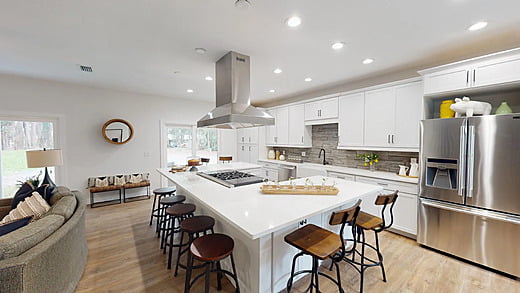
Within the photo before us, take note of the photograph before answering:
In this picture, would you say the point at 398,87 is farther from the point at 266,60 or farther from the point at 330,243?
the point at 330,243

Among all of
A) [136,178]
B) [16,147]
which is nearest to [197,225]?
[136,178]

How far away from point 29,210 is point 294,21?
10.5 ft

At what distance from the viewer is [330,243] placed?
169 centimetres

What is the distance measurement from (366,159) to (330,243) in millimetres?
2599

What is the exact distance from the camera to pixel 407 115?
123 inches

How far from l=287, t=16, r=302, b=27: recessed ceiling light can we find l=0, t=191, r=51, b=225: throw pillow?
309cm

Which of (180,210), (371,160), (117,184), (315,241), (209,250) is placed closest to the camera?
(209,250)

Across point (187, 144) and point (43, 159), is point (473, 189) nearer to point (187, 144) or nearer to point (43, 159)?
point (43, 159)

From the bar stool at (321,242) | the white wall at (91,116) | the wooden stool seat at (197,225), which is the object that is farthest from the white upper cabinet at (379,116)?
the white wall at (91,116)

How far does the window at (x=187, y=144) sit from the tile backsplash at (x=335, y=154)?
2.39 metres

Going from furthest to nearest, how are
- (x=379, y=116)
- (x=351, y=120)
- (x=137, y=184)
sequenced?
1. (x=137, y=184)
2. (x=351, y=120)
3. (x=379, y=116)

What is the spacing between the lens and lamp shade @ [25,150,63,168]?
8.97ft

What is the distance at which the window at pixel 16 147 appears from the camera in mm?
3832

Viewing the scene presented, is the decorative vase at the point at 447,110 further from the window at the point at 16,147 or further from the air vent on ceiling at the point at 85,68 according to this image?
the window at the point at 16,147
